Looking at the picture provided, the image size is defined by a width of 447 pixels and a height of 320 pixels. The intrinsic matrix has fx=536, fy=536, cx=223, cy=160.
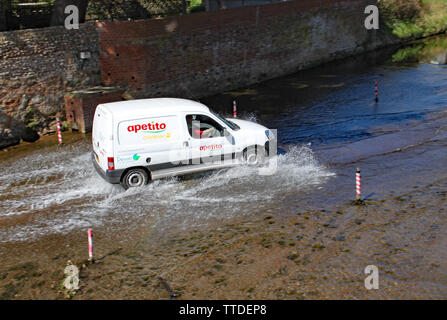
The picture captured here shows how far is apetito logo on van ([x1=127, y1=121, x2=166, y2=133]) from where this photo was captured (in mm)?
12812

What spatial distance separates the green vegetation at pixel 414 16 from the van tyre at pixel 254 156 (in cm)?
2703

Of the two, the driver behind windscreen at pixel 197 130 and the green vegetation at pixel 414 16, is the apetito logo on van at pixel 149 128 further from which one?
the green vegetation at pixel 414 16

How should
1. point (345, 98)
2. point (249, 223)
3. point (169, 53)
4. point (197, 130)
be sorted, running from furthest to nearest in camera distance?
point (345, 98), point (169, 53), point (197, 130), point (249, 223)

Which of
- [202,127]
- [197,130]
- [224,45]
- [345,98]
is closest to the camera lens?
[197,130]

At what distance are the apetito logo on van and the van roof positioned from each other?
0.89 ft

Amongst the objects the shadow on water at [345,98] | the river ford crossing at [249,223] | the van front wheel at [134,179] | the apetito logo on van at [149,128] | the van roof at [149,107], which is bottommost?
the river ford crossing at [249,223]

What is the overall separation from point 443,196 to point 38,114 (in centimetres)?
1362

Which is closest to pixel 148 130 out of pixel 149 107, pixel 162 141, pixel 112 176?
pixel 162 141

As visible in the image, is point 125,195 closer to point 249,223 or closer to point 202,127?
point 202,127

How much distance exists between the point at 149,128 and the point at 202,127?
1.44m

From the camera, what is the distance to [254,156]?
1430 cm

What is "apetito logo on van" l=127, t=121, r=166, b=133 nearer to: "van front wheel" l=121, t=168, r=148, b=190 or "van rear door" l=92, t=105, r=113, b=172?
"van rear door" l=92, t=105, r=113, b=172

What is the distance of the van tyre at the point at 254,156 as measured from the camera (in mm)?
14188

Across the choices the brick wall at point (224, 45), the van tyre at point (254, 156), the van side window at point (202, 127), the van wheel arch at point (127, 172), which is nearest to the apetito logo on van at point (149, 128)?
the van side window at point (202, 127)
